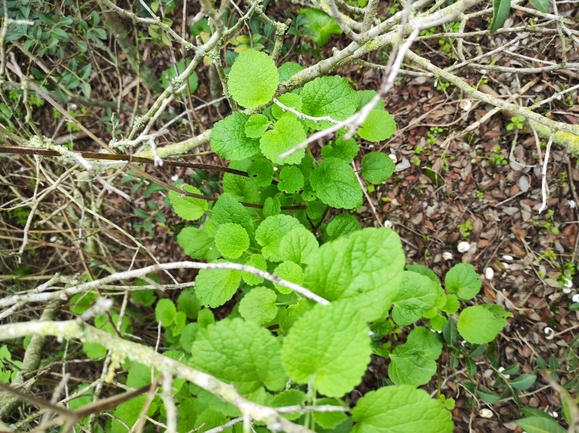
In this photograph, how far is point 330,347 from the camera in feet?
3.11

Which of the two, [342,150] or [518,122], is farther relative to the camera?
[518,122]

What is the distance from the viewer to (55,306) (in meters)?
2.10

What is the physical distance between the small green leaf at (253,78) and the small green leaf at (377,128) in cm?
41

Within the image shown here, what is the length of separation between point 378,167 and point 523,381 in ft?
3.55

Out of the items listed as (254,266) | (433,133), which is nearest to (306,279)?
(254,266)

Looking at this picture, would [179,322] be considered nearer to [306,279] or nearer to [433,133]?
[306,279]

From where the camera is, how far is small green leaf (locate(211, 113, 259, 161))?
1.44m

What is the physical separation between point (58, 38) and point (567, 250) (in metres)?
2.61

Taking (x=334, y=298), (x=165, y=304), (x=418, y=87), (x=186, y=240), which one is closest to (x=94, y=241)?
(x=165, y=304)

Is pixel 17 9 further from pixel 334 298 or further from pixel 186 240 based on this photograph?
pixel 334 298

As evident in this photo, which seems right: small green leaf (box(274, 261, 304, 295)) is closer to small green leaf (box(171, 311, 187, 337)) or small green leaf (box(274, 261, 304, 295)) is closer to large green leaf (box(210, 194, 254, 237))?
large green leaf (box(210, 194, 254, 237))

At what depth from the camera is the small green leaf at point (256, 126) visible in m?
1.42

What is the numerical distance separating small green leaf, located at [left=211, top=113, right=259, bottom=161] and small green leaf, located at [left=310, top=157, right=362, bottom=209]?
27 cm

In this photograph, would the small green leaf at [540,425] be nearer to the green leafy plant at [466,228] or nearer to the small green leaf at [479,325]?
the small green leaf at [479,325]
